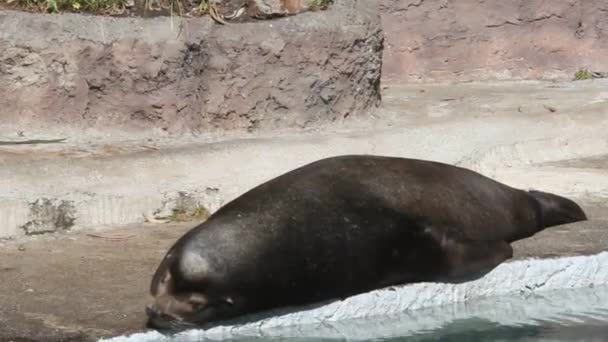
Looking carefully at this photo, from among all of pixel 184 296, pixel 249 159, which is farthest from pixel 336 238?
pixel 249 159

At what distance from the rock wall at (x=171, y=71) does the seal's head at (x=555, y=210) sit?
1797 millimetres

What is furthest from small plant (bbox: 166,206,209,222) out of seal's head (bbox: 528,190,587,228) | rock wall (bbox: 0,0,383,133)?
seal's head (bbox: 528,190,587,228)

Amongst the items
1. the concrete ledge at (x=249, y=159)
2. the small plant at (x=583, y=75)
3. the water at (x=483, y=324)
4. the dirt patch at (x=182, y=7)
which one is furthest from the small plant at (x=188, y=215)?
the small plant at (x=583, y=75)

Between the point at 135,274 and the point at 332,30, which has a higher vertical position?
the point at 332,30

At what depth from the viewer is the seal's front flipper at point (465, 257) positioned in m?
6.29

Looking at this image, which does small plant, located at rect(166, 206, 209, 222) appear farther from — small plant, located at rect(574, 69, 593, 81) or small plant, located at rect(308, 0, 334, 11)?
small plant, located at rect(574, 69, 593, 81)

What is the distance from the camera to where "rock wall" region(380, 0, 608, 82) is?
11250mm

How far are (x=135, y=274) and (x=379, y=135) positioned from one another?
96.7 inches

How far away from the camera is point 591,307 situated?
6172 millimetres

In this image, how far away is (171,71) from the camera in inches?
320

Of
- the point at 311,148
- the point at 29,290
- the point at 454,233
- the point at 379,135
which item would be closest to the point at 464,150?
the point at 379,135

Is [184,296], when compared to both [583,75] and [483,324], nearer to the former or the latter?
[483,324]

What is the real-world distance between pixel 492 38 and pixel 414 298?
5.65 m

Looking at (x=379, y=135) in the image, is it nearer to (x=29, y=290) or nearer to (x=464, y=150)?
(x=464, y=150)
